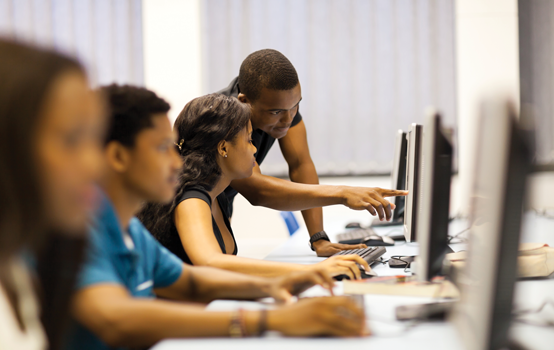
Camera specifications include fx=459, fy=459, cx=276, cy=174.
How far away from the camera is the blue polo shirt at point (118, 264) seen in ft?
2.23

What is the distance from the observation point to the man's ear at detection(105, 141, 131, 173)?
789mm

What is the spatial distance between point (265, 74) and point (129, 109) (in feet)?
3.18

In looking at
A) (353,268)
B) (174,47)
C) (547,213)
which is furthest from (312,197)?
(174,47)

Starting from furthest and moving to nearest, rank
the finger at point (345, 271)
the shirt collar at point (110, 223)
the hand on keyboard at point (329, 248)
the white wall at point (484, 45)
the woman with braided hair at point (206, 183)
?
the white wall at point (484, 45) < the hand on keyboard at point (329, 248) < the woman with braided hair at point (206, 183) < the finger at point (345, 271) < the shirt collar at point (110, 223)

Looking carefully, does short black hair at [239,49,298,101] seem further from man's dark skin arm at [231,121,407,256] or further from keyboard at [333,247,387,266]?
keyboard at [333,247,387,266]

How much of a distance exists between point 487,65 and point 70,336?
3.42 metres

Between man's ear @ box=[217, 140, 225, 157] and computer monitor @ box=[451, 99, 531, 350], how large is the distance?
0.93 metres

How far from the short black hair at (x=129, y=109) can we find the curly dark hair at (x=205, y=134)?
1.63 feet

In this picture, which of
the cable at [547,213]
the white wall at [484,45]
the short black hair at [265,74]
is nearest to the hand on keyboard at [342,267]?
the short black hair at [265,74]

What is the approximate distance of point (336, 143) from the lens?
3520mm

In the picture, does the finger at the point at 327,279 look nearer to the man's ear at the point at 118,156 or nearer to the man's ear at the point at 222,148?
the man's ear at the point at 118,156

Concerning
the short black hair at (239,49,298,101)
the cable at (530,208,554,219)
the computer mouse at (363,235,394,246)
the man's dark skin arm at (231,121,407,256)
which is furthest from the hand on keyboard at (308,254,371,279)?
the cable at (530,208,554,219)

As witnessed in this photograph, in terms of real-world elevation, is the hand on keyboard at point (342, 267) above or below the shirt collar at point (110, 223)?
below

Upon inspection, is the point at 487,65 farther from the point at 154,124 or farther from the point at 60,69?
the point at 60,69
